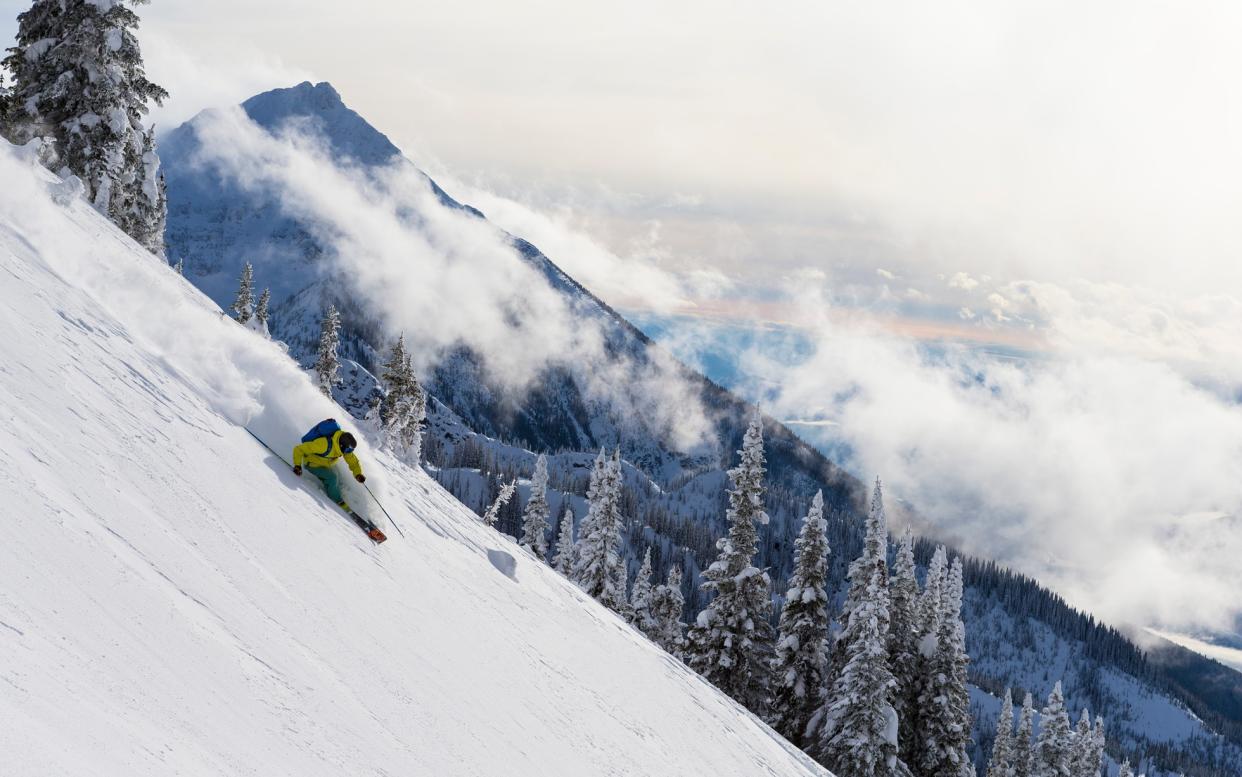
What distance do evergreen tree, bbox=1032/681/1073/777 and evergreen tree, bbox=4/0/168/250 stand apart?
55.1 m

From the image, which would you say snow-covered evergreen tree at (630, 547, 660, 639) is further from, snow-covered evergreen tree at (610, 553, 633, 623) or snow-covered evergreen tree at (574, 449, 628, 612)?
snow-covered evergreen tree at (574, 449, 628, 612)

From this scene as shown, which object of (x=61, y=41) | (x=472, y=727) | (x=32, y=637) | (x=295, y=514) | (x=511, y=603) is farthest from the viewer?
(x=61, y=41)

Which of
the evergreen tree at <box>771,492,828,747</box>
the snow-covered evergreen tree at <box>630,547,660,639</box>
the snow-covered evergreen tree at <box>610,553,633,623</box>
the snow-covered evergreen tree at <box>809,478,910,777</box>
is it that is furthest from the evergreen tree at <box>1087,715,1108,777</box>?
the snow-covered evergreen tree at <box>610,553,633,623</box>

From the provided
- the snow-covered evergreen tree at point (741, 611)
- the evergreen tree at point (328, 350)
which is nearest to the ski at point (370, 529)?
the snow-covered evergreen tree at point (741, 611)

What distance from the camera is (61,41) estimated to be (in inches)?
1124

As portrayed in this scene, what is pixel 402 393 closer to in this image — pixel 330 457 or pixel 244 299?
pixel 244 299

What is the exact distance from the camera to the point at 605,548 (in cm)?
4800

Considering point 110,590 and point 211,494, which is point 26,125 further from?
point 110,590

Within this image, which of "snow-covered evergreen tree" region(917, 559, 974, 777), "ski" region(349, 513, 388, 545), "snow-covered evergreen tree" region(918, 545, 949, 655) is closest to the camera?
"ski" region(349, 513, 388, 545)

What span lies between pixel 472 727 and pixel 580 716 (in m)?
3.15

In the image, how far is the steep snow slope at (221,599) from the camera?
16.0ft

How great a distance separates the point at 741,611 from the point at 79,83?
105 feet

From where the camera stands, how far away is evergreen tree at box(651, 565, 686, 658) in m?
Answer: 50.0

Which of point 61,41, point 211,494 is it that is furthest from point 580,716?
point 61,41
